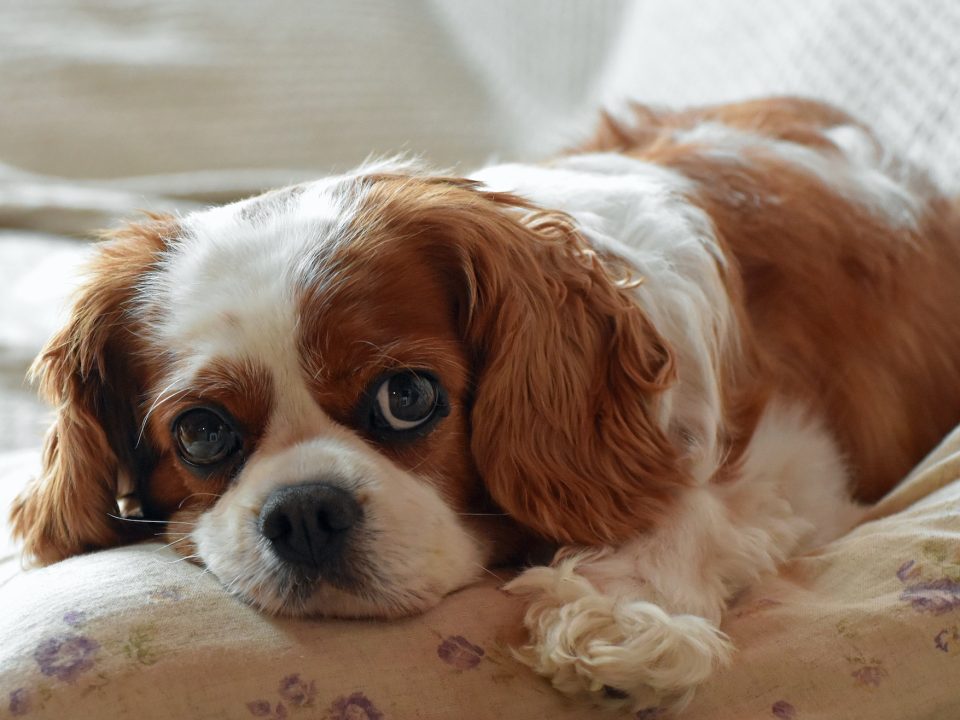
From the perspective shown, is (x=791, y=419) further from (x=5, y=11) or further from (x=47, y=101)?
(x=5, y=11)

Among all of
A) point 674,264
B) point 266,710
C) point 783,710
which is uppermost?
point 674,264

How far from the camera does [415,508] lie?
1.62m

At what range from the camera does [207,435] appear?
1.73m

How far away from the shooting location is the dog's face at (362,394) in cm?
160

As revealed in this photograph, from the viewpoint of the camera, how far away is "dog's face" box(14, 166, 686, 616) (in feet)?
5.24

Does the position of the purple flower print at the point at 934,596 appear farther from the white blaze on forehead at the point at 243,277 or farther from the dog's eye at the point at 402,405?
the white blaze on forehead at the point at 243,277

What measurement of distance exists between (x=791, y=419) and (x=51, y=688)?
1.32m

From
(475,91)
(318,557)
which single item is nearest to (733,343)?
(318,557)

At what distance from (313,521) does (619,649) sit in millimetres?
462

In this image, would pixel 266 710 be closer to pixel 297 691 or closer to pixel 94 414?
pixel 297 691

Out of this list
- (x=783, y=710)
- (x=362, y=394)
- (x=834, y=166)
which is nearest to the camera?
(x=783, y=710)

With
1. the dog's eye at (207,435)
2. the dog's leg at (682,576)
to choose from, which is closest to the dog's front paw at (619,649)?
the dog's leg at (682,576)

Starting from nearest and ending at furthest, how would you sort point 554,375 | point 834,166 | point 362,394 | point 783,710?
point 783,710
point 362,394
point 554,375
point 834,166

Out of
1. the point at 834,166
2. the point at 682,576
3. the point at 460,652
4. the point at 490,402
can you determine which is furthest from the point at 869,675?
the point at 834,166
